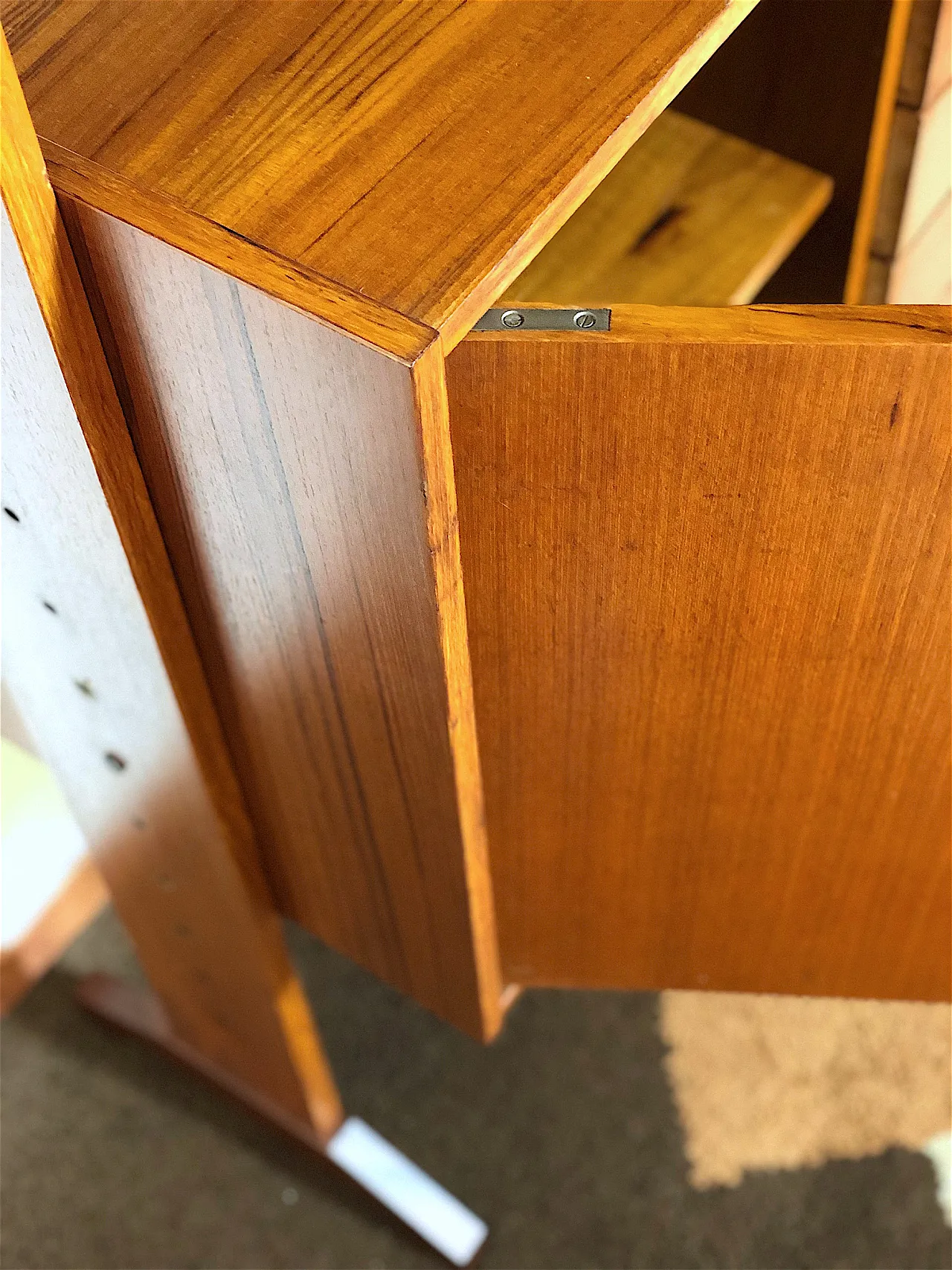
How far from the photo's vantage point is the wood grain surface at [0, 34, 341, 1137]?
1.31 feet

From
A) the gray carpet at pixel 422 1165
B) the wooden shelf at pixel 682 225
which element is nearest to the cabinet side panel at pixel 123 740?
the gray carpet at pixel 422 1165

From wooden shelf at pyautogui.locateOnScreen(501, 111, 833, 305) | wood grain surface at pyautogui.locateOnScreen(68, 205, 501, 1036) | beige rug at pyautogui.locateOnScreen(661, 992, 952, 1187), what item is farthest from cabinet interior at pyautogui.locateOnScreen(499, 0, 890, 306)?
beige rug at pyautogui.locateOnScreen(661, 992, 952, 1187)

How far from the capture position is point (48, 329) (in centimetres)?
39

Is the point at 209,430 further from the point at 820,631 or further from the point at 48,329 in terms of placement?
the point at 820,631

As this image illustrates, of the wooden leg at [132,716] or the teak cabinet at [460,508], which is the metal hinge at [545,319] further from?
the wooden leg at [132,716]

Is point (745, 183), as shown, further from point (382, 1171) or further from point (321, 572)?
point (382, 1171)

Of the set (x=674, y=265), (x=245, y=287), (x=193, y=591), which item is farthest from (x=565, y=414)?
(x=674, y=265)

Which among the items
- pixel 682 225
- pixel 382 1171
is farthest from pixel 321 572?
pixel 382 1171

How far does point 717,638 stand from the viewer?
0.45 m

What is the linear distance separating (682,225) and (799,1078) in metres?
0.70

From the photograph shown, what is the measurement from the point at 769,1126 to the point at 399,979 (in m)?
0.48

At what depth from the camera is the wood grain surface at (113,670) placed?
15.7 inches

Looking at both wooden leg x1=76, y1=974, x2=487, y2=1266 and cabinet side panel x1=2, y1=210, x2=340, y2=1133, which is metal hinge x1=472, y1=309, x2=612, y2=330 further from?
wooden leg x1=76, y1=974, x2=487, y2=1266

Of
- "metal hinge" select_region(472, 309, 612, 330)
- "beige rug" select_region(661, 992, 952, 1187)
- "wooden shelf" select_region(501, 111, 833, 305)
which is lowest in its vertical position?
"beige rug" select_region(661, 992, 952, 1187)
